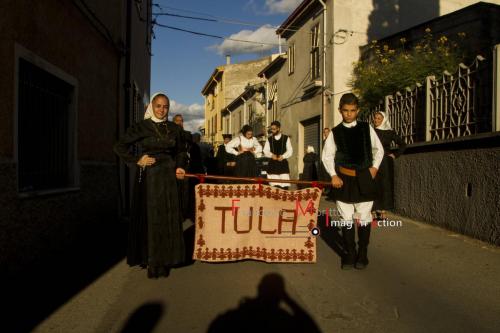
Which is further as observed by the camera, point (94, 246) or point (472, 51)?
point (472, 51)

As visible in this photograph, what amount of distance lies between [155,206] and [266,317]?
6.32 feet

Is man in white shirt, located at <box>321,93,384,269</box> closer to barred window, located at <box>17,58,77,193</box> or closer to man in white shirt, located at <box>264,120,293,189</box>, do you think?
barred window, located at <box>17,58,77,193</box>

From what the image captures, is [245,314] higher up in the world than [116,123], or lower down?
lower down

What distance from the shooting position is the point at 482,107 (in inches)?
291

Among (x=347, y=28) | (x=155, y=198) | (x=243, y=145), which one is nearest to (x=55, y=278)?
(x=155, y=198)

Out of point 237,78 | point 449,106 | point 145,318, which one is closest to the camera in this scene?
point 145,318

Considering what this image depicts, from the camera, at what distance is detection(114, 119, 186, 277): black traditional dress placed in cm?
513

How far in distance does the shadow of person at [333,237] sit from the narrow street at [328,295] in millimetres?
338

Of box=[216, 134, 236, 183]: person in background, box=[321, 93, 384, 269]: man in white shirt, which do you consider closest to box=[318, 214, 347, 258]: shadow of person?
box=[321, 93, 384, 269]: man in white shirt

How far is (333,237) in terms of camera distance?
7793mm

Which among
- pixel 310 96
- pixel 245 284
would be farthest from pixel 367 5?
pixel 245 284

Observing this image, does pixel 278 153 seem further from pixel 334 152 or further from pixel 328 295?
pixel 328 295

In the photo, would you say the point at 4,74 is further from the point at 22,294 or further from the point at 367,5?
the point at 367,5

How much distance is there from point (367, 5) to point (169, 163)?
15542mm
